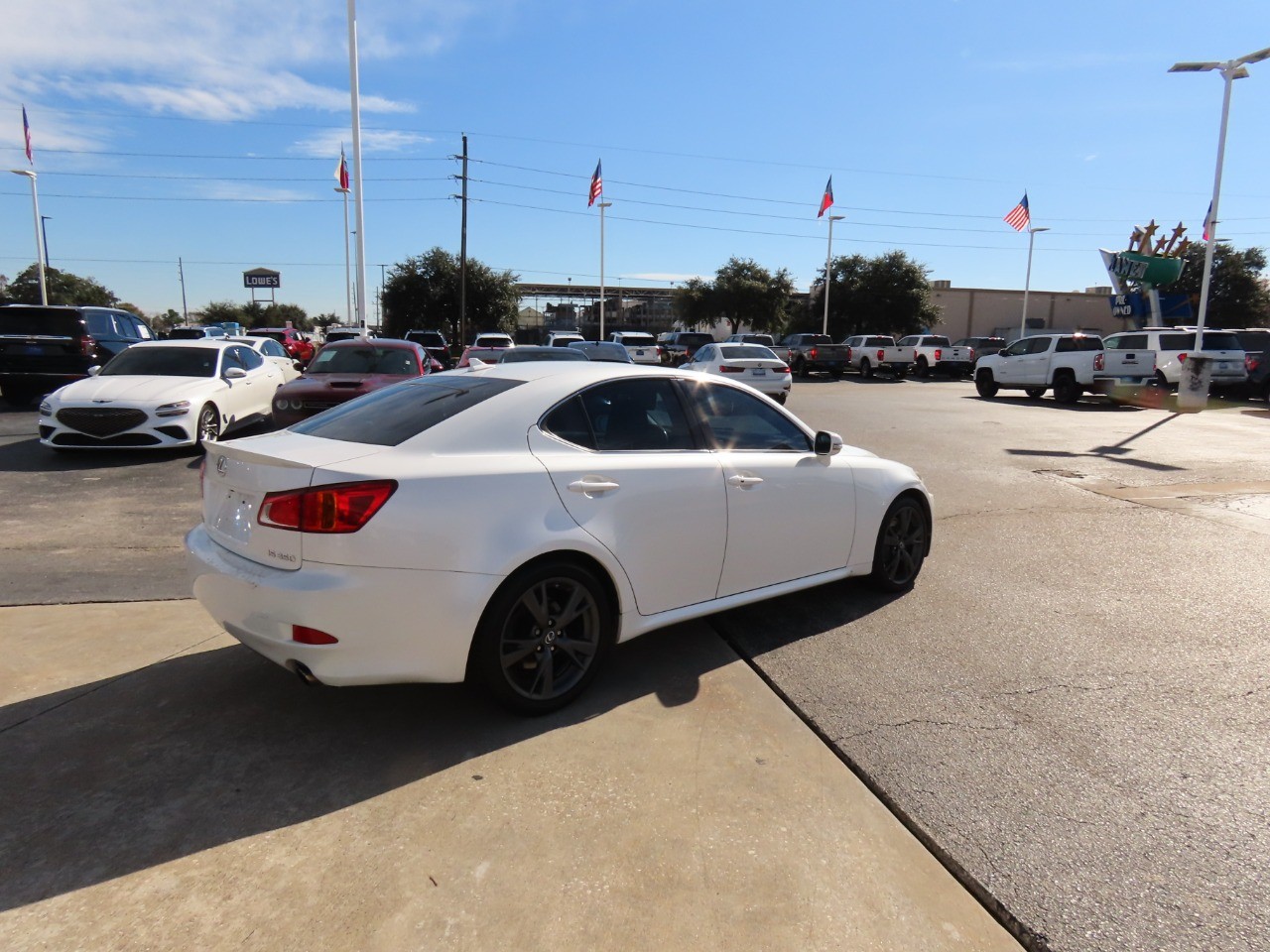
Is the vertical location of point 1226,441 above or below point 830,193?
below

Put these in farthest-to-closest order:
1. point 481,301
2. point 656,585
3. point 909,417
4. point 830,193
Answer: point 481,301
point 830,193
point 909,417
point 656,585

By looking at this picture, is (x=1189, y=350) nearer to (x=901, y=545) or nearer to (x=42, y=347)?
(x=901, y=545)

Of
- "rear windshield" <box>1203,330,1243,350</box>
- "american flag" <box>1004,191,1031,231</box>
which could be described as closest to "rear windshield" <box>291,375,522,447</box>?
"rear windshield" <box>1203,330,1243,350</box>

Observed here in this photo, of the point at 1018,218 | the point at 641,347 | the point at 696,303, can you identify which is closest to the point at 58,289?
the point at 696,303

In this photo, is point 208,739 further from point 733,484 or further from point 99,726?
point 733,484

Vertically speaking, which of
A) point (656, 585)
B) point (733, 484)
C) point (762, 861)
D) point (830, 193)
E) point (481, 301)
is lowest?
point (762, 861)

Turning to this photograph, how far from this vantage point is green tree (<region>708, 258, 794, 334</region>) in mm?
55094

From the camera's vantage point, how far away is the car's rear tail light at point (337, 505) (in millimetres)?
3031

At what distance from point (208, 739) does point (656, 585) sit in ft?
6.59

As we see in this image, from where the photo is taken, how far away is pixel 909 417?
16.8 m

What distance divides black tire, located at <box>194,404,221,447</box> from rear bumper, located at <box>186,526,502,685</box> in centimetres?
757

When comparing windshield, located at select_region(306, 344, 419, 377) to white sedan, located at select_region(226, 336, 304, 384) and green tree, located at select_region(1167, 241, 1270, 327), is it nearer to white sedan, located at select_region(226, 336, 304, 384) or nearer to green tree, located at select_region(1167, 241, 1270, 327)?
white sedan, located at select_region(226, 336, 304, 384)

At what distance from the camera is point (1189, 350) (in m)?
22.0

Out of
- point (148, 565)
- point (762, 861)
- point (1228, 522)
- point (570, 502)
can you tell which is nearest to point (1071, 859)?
point (762, 861)
